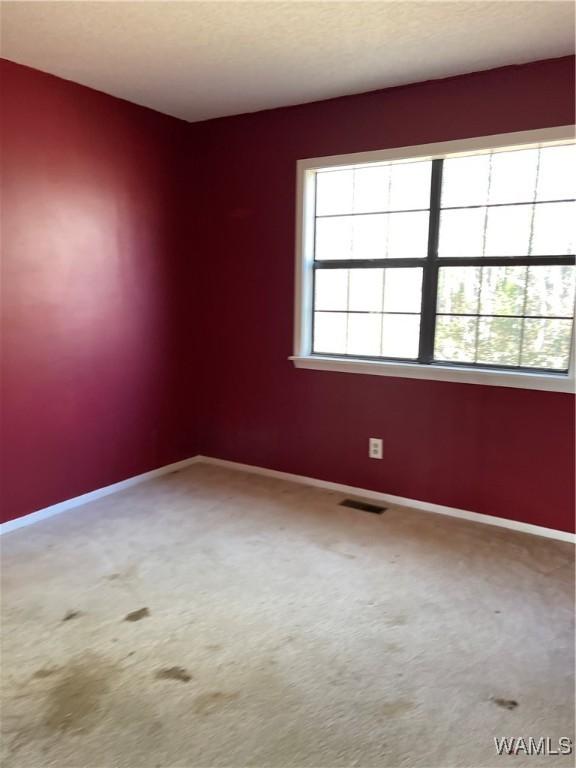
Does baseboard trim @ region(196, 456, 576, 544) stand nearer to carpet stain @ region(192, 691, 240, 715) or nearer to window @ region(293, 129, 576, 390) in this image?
window @ region(293, 129, 576, 390)

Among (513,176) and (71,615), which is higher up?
(513,176)

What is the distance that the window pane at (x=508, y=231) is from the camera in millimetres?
2959

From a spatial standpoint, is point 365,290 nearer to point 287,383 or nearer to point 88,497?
point 287,383

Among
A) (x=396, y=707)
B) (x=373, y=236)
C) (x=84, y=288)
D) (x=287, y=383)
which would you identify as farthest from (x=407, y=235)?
(x=396, y=707)

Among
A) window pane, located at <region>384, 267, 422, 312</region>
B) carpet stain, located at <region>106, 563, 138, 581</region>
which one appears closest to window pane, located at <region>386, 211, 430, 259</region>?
window pane, located at <region>384, 267, 422, 312</region>

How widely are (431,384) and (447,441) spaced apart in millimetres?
359

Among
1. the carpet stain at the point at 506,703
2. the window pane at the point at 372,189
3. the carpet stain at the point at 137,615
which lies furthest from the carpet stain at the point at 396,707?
the window pane at the point at 372,189

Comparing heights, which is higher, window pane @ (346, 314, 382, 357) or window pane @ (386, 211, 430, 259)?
window pane @ (386, 211, 430, 259)

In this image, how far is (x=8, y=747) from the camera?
157 centimetres

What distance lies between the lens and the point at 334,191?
3559 mm

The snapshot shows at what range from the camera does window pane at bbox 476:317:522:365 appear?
306cm

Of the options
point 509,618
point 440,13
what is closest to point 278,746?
point 509,618

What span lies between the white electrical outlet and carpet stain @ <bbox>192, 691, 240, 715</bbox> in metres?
1.97

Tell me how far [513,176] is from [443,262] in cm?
58
